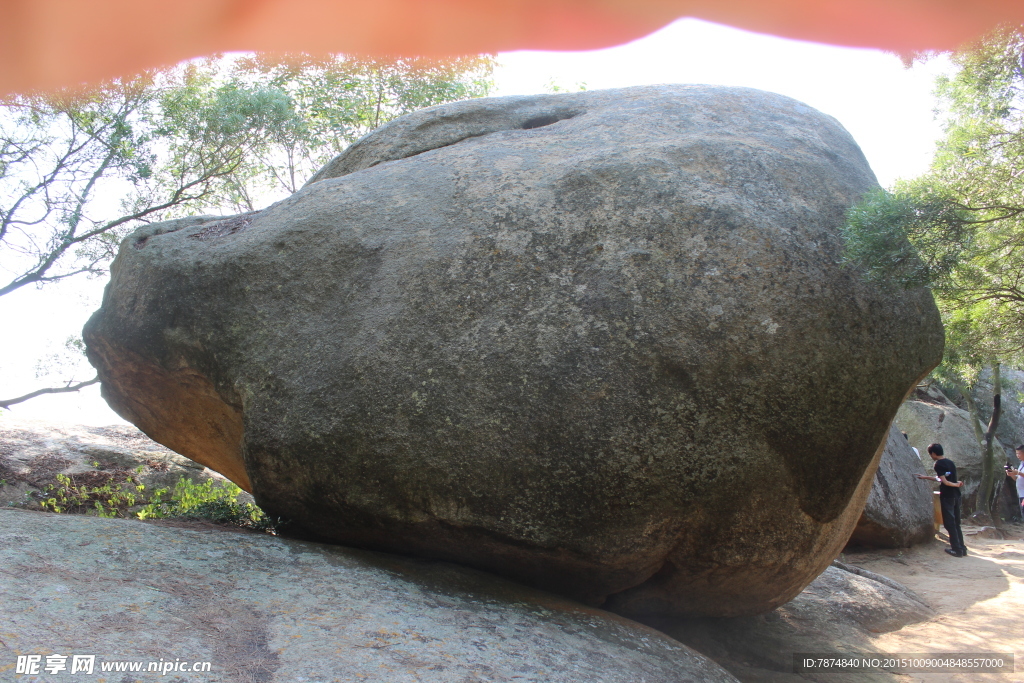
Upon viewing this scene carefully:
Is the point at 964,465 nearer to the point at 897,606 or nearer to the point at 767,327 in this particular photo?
the point at 897,606

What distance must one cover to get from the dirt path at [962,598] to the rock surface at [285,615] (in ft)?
8.53

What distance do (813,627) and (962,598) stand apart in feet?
8.70

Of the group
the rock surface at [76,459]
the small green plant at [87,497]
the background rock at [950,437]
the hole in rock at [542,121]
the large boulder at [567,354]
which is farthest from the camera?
the background rock at [950,437]

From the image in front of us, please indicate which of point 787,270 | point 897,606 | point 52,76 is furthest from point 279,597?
point 897,606

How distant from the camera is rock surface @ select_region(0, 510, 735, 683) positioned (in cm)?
232

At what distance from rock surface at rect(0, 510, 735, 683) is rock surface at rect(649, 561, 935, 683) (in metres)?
1.00

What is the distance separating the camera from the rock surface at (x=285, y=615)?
2324mm

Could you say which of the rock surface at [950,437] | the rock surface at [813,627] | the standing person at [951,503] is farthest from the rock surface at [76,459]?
the rock surface at [950,437]

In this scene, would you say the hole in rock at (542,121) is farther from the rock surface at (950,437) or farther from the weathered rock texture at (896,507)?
the rock surface at (950,437)

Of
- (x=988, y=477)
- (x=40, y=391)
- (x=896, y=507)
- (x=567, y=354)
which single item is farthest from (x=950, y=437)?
(x=40, y=391)

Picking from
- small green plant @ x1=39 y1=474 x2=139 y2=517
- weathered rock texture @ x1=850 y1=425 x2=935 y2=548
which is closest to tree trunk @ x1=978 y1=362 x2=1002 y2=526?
weathered rock texture @ x1=850 y1=425 x2=935 y2=548

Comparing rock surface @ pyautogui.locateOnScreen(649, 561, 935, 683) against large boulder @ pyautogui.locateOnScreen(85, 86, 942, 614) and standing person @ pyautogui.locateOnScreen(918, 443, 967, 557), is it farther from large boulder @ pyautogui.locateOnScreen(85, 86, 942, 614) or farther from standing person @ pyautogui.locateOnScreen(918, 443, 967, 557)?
standing person @ pyautogui.locateOnScreen(918, 443, 967, 557)

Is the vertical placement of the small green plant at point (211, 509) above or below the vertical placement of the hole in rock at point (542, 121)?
below

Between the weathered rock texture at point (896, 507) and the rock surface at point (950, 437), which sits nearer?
the weathered rock texture at point (896, 507)
